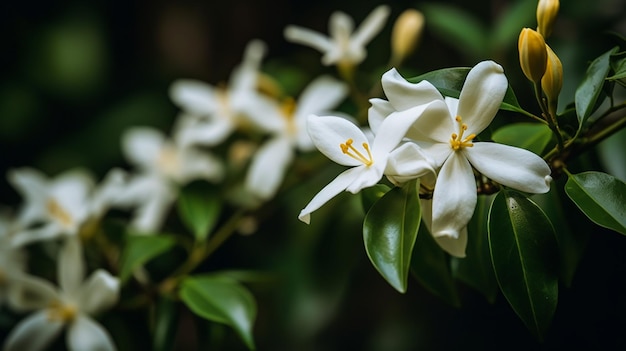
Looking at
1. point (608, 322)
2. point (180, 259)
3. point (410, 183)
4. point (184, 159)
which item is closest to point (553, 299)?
point (410, 183)

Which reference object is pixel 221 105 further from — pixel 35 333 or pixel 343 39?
pixel 35 333

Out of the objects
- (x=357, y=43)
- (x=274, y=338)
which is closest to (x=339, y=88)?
(x=357, y=43)

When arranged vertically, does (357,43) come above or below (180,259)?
above

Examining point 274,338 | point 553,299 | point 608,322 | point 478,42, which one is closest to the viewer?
point 553,299

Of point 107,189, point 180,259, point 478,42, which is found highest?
point 478,42

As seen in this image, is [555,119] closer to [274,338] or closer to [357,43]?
[357,43]

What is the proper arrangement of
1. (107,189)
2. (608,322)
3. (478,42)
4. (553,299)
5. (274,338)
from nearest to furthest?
(553,299), (608,322), (107,189), (478,42), (274,338)

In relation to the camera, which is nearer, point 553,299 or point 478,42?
point 553,299

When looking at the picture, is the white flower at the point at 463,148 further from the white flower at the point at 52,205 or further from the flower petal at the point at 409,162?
the white flower at the point at 52,205
